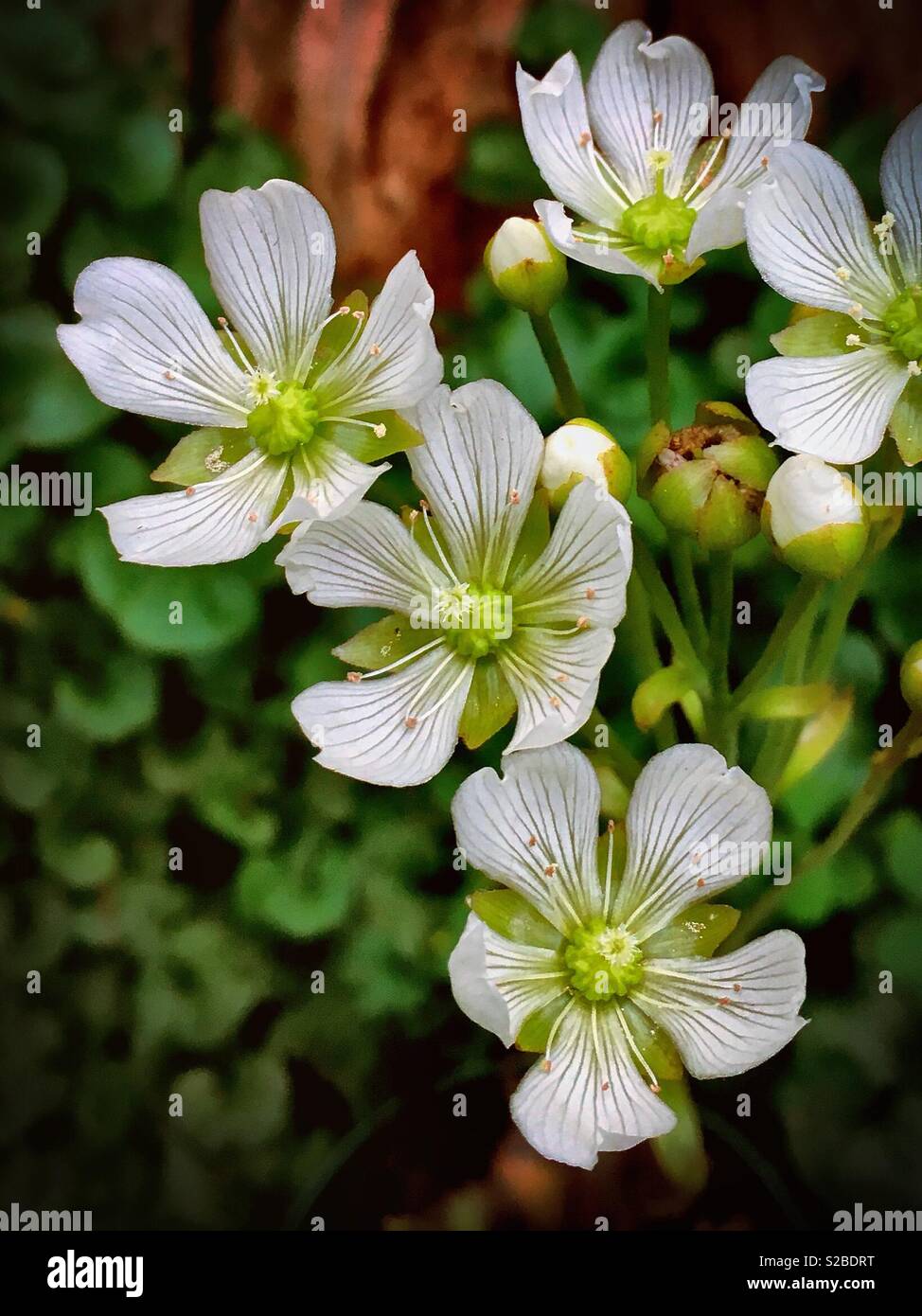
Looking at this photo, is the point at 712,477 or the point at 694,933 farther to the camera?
the point at 694,933

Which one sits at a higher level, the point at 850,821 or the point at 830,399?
the point at 830,399

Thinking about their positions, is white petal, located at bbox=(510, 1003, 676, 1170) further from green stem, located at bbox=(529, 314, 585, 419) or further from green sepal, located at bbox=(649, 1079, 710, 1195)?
green stem, located at bbox=(529, 314, 585, 419)

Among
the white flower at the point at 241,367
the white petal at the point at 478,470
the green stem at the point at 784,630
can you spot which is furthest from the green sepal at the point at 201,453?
the green stem at the point at 784,630

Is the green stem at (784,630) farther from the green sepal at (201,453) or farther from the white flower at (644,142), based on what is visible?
the green sepal at (201,453)

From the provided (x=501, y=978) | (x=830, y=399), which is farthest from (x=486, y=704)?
(x=830, y=399)

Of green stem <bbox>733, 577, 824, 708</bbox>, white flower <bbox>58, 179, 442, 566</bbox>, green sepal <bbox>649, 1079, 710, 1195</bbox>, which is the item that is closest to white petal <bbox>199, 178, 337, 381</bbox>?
white flower <bbox>58, 179, 442, 566</bbox>

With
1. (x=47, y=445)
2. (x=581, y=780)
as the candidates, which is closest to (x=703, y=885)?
(x=581, y=780)

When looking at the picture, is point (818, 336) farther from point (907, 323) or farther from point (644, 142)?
point (644, 142)
